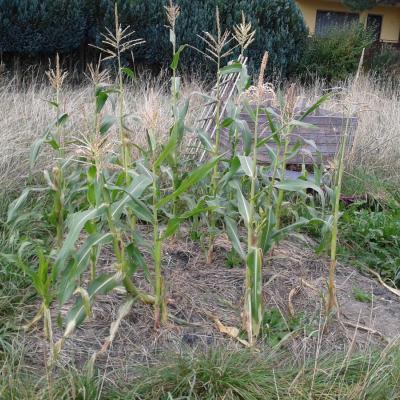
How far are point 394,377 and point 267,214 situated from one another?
100 cm

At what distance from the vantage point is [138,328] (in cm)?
275

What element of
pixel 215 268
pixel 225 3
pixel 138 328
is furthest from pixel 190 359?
pixel 225 3

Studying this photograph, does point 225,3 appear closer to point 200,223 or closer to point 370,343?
point 200,223

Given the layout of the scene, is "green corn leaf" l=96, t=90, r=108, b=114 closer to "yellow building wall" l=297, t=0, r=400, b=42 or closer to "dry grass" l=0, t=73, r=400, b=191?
"dry grass" l=0, t=73, r=400, b=191

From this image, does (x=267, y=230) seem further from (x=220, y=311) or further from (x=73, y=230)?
(x=73, y=230)

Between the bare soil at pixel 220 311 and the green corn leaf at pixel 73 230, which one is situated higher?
the green corn leaf at pixel 73 230

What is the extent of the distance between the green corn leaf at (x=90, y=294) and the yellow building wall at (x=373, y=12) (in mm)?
17528

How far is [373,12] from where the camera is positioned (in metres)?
19.6

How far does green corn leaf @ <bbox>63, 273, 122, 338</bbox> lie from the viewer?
2367 mm

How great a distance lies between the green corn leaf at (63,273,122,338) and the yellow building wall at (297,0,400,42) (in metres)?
17.5

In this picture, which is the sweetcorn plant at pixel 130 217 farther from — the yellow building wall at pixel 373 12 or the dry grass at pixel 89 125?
the yellow building wall at pixel 373 12

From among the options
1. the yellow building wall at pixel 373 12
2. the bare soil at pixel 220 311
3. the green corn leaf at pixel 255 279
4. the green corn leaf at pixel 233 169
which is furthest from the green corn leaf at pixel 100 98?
the yellow building wall at pixel 373 12

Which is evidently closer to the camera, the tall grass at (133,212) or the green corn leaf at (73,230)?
the green corn leaf at (73,230)

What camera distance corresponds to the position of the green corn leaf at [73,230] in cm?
224
